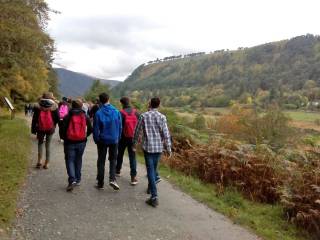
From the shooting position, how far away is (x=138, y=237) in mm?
6914

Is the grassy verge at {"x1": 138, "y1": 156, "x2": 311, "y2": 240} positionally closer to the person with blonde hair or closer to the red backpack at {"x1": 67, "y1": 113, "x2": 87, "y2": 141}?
the red backpack at {"x1": 67, "y1": 113, "x2": 87, "y2": 141}

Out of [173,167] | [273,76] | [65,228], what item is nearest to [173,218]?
[65,228]

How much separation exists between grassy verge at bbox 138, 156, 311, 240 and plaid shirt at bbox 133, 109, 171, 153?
172 centimetres

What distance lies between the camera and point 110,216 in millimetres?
7844

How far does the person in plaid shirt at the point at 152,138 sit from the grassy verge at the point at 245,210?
141 centimetres

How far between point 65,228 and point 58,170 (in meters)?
4.79

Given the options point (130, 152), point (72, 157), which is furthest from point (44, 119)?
point (130, 152)

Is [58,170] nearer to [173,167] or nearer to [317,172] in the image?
[173,167]

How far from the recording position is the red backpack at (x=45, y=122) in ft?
38.7

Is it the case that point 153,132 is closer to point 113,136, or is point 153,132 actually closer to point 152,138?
point 152,138

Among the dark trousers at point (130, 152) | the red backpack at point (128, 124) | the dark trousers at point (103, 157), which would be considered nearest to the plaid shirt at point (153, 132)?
the dark trousers at point (103, 157)

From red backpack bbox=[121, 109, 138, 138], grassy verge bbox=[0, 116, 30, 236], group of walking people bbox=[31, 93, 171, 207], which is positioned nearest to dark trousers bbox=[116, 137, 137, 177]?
group of walking people bbox=[31, 93, 171, 207]

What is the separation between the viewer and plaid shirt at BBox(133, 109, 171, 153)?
8.83m

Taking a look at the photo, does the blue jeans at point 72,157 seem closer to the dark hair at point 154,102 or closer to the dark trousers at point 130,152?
the dark trousers at point 130,152
